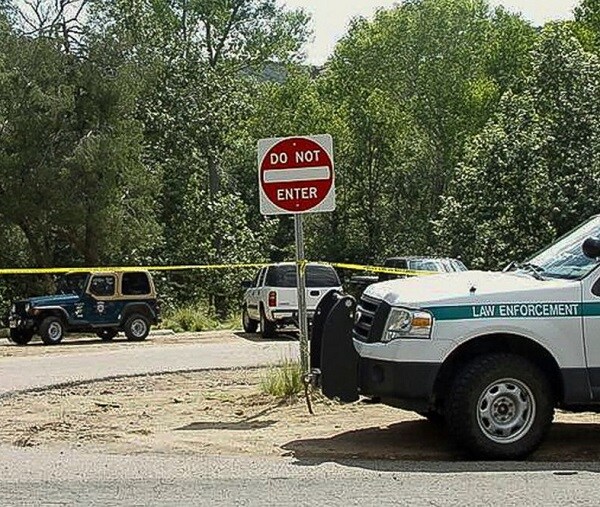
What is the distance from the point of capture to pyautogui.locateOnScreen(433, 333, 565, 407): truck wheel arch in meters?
9.12

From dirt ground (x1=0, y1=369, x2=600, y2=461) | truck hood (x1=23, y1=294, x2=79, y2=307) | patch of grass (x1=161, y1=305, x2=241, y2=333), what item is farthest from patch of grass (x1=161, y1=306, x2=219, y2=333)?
dirt ground (x1=0, y1=369, x2=600, y2=461)

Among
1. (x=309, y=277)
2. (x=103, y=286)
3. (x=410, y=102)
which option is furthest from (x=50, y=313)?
(x=410, y=102)

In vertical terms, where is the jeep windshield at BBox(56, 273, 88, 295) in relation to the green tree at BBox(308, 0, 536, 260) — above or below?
below

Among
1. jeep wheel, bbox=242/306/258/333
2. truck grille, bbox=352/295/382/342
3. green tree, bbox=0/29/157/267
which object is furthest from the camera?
green tree, bbox=0/29/157/267

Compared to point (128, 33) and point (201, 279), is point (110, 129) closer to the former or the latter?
point (128, 33)

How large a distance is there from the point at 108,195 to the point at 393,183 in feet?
67.6

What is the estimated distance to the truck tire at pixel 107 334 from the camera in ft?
88.2

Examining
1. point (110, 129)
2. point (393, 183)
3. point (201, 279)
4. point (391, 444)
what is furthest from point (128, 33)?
point (391, 444)

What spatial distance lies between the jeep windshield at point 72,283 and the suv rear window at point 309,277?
14.5 feet

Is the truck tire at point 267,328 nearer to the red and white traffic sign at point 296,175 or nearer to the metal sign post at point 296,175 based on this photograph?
the metal sign post at point 296,175

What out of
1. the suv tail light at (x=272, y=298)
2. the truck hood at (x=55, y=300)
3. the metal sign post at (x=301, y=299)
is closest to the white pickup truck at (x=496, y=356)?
the metal sign post at (x=301, y=299)

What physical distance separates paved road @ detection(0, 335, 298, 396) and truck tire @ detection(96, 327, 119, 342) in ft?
11.7

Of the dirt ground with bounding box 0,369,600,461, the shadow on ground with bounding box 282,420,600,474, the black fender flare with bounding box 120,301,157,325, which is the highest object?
the black fender flare with bounding box 120,301,157,325

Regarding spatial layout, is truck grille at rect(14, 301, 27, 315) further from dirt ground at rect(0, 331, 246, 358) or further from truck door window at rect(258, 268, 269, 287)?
truck door window at rect(258, 268, 269, 287)
